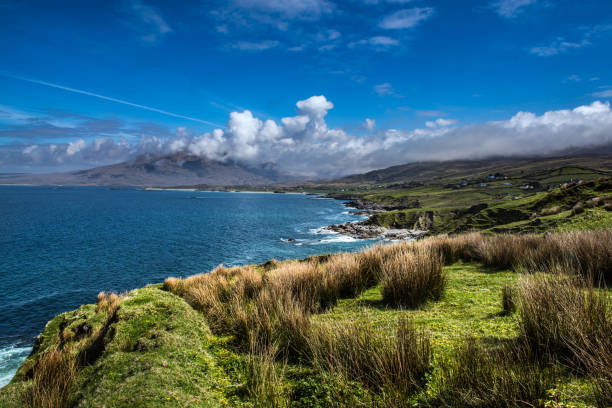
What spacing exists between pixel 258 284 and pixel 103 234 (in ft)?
229

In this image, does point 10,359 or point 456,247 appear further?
point 10,359

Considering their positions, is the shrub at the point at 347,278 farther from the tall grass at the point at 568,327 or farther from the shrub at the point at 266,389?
the tall grass at the point at 568,327

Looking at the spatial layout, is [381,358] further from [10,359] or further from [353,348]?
[10,359]

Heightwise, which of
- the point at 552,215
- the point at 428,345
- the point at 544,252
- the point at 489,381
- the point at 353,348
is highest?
the point at 489,381

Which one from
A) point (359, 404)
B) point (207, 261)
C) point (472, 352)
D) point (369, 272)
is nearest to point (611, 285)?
point (369, 272)

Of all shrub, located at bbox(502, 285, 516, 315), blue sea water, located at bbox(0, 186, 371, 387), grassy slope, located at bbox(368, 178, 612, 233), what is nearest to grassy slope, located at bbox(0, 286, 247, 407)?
shrub, located at bbox(502, 285, 516, 315)

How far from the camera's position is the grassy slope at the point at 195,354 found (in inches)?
150

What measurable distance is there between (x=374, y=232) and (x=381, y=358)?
211 feet

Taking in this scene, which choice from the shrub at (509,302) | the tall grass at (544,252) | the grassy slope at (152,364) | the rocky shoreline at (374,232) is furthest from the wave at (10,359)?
the rocky shoreline at (374,232)

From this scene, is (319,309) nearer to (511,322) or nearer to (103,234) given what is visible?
(511,322)

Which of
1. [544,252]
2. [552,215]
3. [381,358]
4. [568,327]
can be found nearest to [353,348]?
[381,358]

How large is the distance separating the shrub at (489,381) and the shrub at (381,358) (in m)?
0.36

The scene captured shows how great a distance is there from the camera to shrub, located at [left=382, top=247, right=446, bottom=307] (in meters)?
7.11

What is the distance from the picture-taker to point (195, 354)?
5.37 metres
